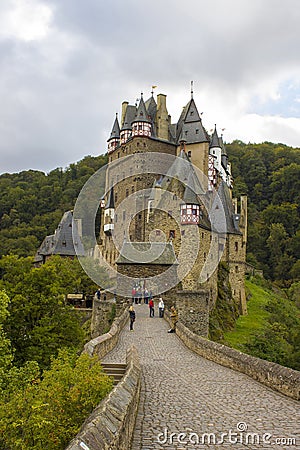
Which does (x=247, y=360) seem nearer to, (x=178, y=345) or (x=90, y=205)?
(x=178, y=345)

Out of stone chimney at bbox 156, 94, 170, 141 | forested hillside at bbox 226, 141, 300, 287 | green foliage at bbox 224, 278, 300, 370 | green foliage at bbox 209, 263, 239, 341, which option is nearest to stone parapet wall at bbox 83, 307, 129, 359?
green foliage at bbox 224, 278, 300, 370

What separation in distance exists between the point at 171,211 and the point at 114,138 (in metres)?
27.0

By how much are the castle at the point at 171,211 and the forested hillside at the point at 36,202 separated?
26.4 metres

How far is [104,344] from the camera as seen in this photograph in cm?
1703

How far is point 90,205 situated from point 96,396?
7713 centimetres

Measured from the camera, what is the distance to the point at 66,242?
232 feet

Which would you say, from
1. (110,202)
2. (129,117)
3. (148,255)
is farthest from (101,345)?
(129,117)

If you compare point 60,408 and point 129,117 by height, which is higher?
point 129,117

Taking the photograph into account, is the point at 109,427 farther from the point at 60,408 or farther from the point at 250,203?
the point at 250,203

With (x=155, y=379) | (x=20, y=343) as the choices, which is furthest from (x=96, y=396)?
(x=20, y=343)

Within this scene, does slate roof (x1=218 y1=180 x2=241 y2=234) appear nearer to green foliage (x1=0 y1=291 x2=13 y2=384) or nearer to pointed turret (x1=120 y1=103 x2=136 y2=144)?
pointed turret (x1=120 y1=103 x2=136 y2=144)

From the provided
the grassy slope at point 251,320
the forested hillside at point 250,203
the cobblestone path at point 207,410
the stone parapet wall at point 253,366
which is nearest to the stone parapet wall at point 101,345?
the cobblestone path at point 207,410

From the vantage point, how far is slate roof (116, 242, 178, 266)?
34.8 m

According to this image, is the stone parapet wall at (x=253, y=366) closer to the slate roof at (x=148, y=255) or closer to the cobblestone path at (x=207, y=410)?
→ the cobblestone path at (x=207, y=410)
